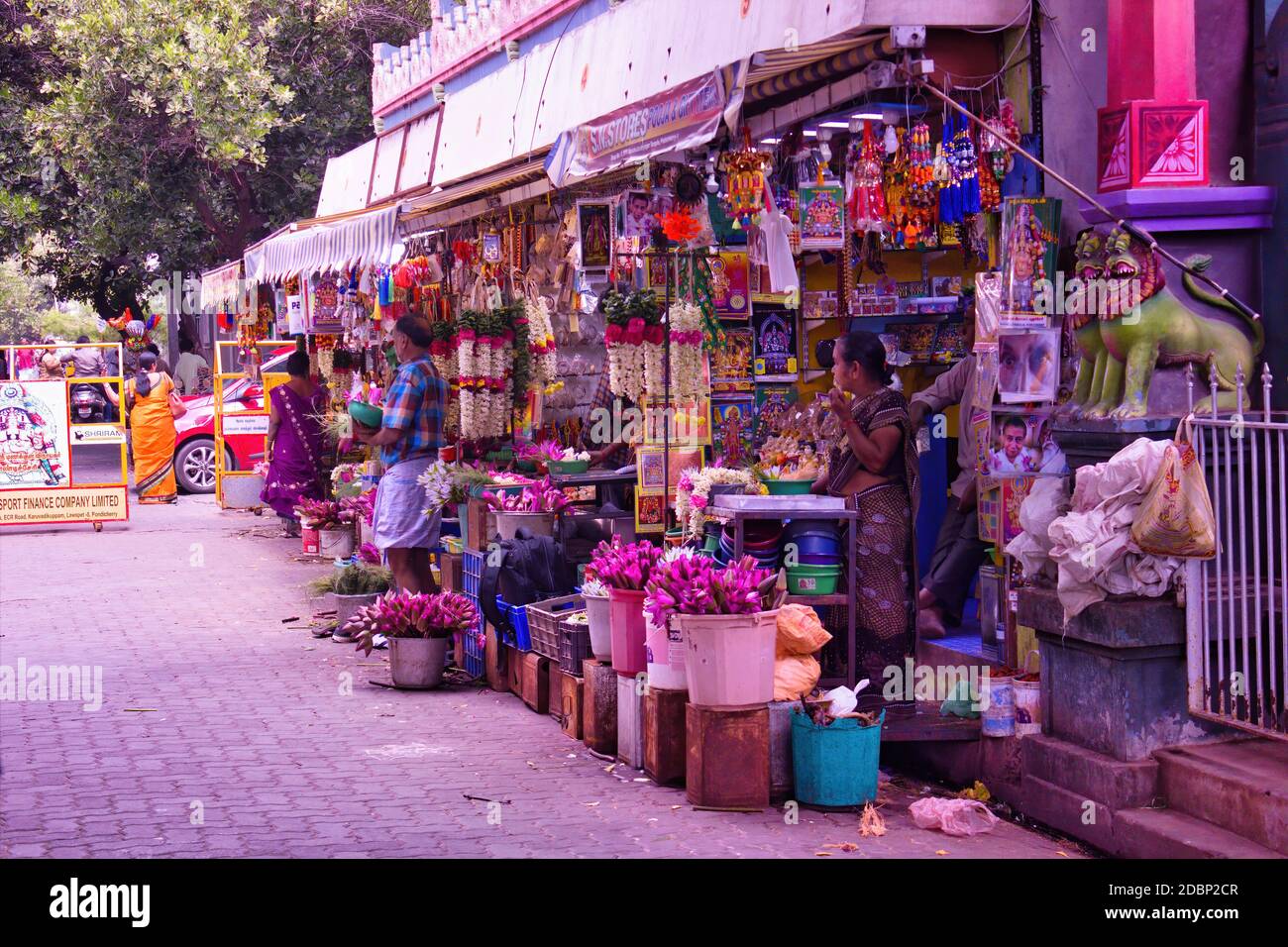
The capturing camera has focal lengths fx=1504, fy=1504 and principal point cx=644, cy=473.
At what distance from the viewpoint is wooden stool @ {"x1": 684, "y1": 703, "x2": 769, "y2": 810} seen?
21.6ft

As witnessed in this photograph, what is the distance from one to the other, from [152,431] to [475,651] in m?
13.6

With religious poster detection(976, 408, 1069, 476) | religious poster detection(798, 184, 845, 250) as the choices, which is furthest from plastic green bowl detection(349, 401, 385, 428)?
religious poster detection(976, 408, 1069, 476)

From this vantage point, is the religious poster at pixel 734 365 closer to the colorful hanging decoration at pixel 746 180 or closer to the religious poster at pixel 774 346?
the religious poster at pixel 774 346

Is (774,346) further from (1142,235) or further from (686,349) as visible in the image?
(1142,235)

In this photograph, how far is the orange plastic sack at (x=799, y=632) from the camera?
694 centimetres

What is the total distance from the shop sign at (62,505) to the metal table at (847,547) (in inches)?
503

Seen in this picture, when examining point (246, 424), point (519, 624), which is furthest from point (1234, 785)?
point (246, 424)

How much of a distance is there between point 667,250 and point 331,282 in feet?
27.4

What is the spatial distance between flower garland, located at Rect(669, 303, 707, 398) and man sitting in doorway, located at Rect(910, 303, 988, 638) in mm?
1584

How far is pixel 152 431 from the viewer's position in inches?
862

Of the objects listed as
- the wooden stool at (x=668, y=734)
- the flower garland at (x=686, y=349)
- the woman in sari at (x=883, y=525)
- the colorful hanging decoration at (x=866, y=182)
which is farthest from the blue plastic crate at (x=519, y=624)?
A: the colorful hanging decoration at (x=866, y=182)

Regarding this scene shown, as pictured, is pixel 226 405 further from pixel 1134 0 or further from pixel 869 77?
pixel 1134 0

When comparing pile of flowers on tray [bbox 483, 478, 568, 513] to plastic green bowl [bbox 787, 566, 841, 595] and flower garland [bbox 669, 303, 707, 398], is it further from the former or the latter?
plastic green bowl [bbox 787, 566, 841, 595]

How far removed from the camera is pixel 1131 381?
6.39 metres
